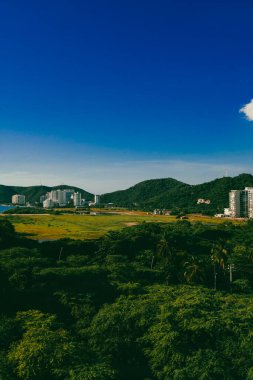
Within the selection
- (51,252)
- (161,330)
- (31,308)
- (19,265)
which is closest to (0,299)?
(31,308)

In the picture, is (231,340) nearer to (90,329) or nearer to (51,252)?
(90,329)

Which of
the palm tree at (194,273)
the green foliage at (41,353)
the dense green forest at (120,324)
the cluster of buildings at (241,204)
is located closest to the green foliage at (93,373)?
the dense green forest at (120,324)

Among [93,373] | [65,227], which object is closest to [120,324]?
[93,373]

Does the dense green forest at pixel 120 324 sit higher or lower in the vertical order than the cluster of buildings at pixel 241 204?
lower

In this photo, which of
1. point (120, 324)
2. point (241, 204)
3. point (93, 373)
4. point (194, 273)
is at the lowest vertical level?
point (93, 373)

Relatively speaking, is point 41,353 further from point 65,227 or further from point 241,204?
point 241,204

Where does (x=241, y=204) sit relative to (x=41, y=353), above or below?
above

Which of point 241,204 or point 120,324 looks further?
point 241,204

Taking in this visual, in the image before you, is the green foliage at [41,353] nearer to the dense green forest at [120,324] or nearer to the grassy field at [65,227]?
the dense green forest at [120,324]
